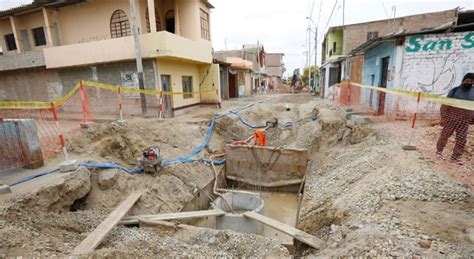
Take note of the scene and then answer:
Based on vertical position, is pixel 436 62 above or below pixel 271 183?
above

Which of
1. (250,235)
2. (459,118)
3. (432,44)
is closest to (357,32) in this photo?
(432,44)

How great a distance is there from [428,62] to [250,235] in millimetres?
8640

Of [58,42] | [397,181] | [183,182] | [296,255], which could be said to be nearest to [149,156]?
[183,182]

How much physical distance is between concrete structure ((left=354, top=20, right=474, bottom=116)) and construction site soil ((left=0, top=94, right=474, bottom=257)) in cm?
265

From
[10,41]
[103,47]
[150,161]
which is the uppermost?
[10,41]

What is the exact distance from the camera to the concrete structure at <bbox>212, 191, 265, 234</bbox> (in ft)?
19.0

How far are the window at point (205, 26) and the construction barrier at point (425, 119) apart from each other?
8.74 meters

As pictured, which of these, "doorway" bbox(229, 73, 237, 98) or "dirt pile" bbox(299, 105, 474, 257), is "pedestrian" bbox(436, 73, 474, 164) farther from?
"doorway" bbox(229, 73, 237, 98)

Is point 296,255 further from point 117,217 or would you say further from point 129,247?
point 117,217

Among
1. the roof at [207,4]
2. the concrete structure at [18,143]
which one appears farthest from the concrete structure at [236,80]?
the concrete structure at [18,143]

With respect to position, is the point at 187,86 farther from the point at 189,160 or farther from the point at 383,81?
the point at 383,81

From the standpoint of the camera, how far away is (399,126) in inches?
287

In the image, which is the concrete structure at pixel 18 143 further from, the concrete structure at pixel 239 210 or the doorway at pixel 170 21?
the doorway at pixel 170 21

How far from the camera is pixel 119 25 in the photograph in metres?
11.8
